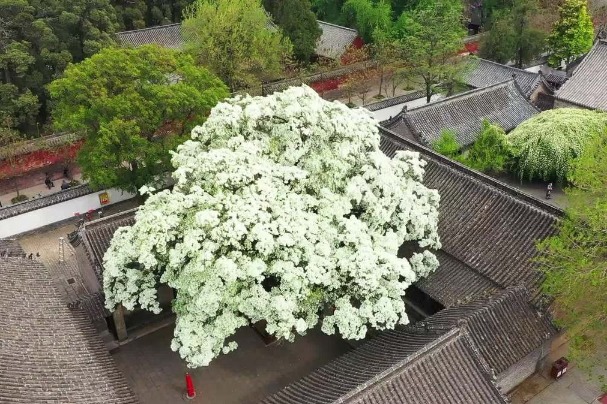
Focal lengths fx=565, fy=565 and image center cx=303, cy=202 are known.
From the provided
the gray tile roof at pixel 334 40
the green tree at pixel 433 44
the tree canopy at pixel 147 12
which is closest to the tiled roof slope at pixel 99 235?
the green tree at pixel 433 44

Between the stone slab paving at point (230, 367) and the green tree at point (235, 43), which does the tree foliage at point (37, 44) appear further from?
the stone slab paving at point (230, 367)

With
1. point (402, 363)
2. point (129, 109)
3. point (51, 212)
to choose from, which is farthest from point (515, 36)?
point (402, 363)

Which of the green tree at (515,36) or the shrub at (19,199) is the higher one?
the green tree at (515,36)

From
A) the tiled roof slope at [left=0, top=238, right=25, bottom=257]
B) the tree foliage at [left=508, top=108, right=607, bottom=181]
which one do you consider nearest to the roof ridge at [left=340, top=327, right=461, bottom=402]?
the tiled roof slope at [left=0, top=238, right=25, bottom=257]

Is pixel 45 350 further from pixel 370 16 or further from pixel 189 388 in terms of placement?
pixel 370 16

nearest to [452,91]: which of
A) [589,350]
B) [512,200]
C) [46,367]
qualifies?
[512,200]

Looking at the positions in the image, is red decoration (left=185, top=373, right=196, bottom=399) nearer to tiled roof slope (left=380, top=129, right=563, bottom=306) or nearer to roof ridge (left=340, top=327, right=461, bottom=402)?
roof ridge (left=340, top=327, right=461, bottom=402)
